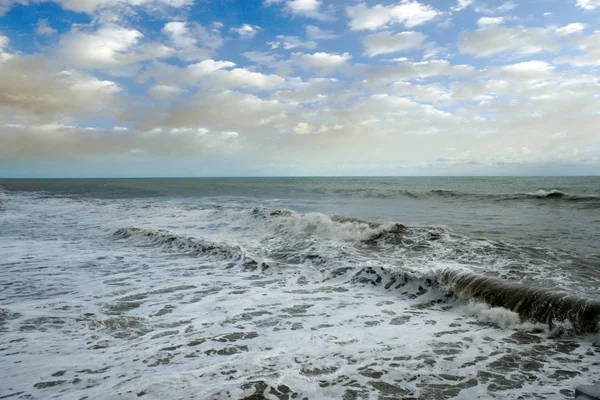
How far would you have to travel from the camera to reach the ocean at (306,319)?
390cm

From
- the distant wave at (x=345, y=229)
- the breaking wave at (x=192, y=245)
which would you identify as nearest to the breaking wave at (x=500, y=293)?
the breaking wave at (x=192, y=245)

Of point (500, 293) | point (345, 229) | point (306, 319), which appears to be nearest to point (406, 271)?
point (500, 293)

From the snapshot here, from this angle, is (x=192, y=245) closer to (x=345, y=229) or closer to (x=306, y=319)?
(x=345, y=229)

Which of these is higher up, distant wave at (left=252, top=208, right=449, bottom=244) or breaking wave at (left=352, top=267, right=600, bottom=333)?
distant wave at (left=252, top=208, right=449, bottom=244)

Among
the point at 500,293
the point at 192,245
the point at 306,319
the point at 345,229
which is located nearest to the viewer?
the point at 306,319

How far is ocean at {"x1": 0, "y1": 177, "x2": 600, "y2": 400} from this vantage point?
12.8 feet

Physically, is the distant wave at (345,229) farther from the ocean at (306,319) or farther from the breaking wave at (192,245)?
the breaking wave at (192,245)

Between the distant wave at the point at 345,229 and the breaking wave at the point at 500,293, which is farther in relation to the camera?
the distant wave at the point at 345,229

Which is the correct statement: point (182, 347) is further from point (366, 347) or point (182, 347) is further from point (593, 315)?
point (593, 315)

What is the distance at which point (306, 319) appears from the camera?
5883 mm

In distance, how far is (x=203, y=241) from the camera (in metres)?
12.4

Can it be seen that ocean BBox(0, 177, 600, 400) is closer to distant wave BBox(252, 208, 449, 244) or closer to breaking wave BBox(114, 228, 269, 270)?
breaking wave BBox(114, 228, 269, 270)

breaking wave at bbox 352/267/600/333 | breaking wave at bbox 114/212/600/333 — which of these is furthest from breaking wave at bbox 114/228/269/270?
breaking wave at bbox 352/267/600/333

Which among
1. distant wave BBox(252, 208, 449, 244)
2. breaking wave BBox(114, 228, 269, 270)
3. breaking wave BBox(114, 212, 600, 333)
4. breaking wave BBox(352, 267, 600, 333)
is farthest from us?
distant wave BBox(252, 208, 449, 244)
